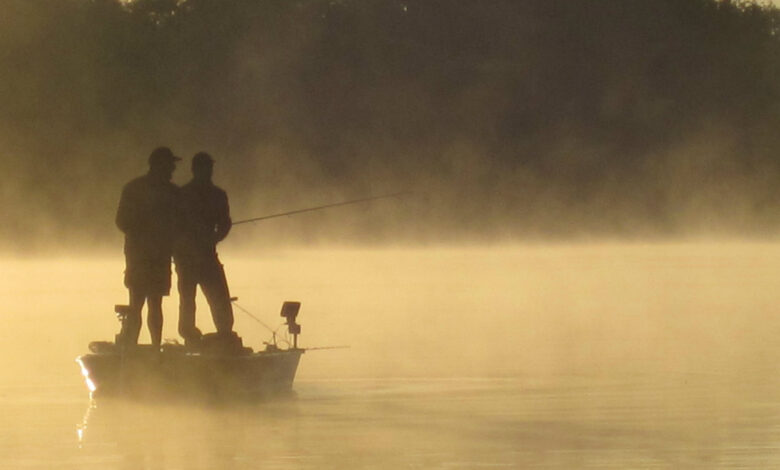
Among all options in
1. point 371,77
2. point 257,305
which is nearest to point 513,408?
point 257,305

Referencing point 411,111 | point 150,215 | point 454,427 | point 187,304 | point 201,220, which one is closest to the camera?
point 454,427

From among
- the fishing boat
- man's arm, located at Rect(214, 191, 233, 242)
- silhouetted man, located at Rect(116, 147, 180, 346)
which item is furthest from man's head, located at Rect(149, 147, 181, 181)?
the fishing boat

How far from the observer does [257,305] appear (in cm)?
2436

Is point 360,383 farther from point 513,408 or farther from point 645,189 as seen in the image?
point 645,189

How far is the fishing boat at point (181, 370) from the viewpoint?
14.3 m

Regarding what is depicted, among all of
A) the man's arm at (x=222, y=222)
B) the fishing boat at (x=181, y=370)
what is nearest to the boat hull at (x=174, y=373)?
the fishing boat at (x=181, y=370)

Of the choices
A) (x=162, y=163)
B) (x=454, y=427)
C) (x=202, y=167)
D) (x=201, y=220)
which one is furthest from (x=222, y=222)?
(x=454, y=427)

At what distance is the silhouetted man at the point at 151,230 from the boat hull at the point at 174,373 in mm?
285

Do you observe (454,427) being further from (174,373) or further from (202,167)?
(202,167)

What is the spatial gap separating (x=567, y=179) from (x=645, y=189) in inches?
69.7

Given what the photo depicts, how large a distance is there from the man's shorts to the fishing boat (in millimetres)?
248

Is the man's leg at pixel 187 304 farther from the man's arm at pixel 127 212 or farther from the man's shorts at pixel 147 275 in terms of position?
the man's arm at pixel 127 212

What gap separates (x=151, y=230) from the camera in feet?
48.4

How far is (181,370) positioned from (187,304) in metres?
0.80
